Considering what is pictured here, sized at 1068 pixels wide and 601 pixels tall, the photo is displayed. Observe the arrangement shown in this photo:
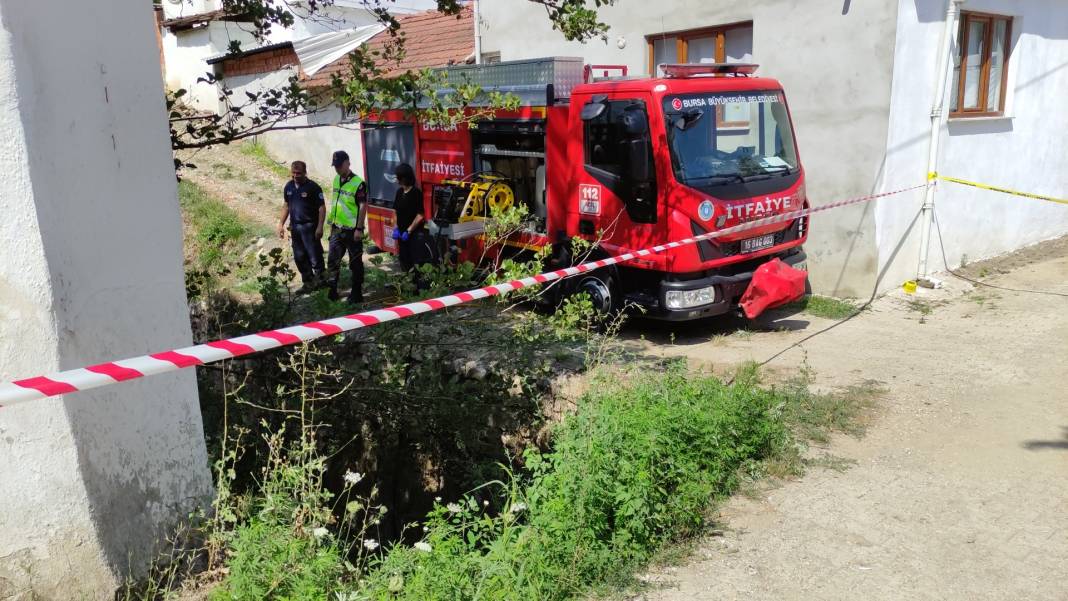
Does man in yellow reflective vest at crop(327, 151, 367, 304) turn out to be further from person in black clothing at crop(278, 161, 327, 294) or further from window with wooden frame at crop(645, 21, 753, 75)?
window with wooden frame at crop(645, 21, 753, 75)

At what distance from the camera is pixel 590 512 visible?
3609 millimetres

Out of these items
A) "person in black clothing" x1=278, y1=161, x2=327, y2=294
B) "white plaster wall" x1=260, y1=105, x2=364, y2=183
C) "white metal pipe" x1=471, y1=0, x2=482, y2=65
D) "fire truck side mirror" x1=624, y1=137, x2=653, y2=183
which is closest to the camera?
"fire truck side mirror" x1=624, y1=137, x2=653, y2=183

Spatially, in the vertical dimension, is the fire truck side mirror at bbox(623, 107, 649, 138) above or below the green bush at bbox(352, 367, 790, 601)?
above

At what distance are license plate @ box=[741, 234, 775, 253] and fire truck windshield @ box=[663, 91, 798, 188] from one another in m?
0.56

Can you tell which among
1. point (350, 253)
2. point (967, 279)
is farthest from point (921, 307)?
point (350, 253)

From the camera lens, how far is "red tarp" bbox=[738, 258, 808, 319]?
7109 mm

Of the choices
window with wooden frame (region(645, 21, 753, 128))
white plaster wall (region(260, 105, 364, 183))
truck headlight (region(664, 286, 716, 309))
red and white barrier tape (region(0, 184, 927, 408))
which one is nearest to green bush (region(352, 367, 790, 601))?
red and white barrier tape (region(0, 184, 927, 408))

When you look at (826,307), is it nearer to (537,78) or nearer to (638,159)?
(638,159)

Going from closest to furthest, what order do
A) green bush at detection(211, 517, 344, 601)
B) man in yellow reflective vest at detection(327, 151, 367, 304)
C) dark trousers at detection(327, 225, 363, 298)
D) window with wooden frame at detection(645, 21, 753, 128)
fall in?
green bush at detection(211, 517, 344, 601) → man in yellow reflective vest at detection(327, 151, 367, 304) → dark trousers at detection(327, 225, 363, 298) → window with wooden frame at detection(645, 21, 753, 128)

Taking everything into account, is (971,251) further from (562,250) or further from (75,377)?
(75,377)

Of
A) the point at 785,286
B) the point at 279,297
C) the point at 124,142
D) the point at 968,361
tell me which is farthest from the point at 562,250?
the point at 124,142

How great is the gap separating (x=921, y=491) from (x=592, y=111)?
4.14 m

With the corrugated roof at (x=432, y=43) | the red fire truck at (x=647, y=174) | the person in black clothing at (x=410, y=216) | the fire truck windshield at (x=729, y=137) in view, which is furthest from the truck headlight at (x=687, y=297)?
the corrugated roof at (x=432, y=43)

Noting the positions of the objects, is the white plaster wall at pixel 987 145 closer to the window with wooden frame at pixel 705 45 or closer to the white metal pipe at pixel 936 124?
the white metal pipe at pixel 936 124
